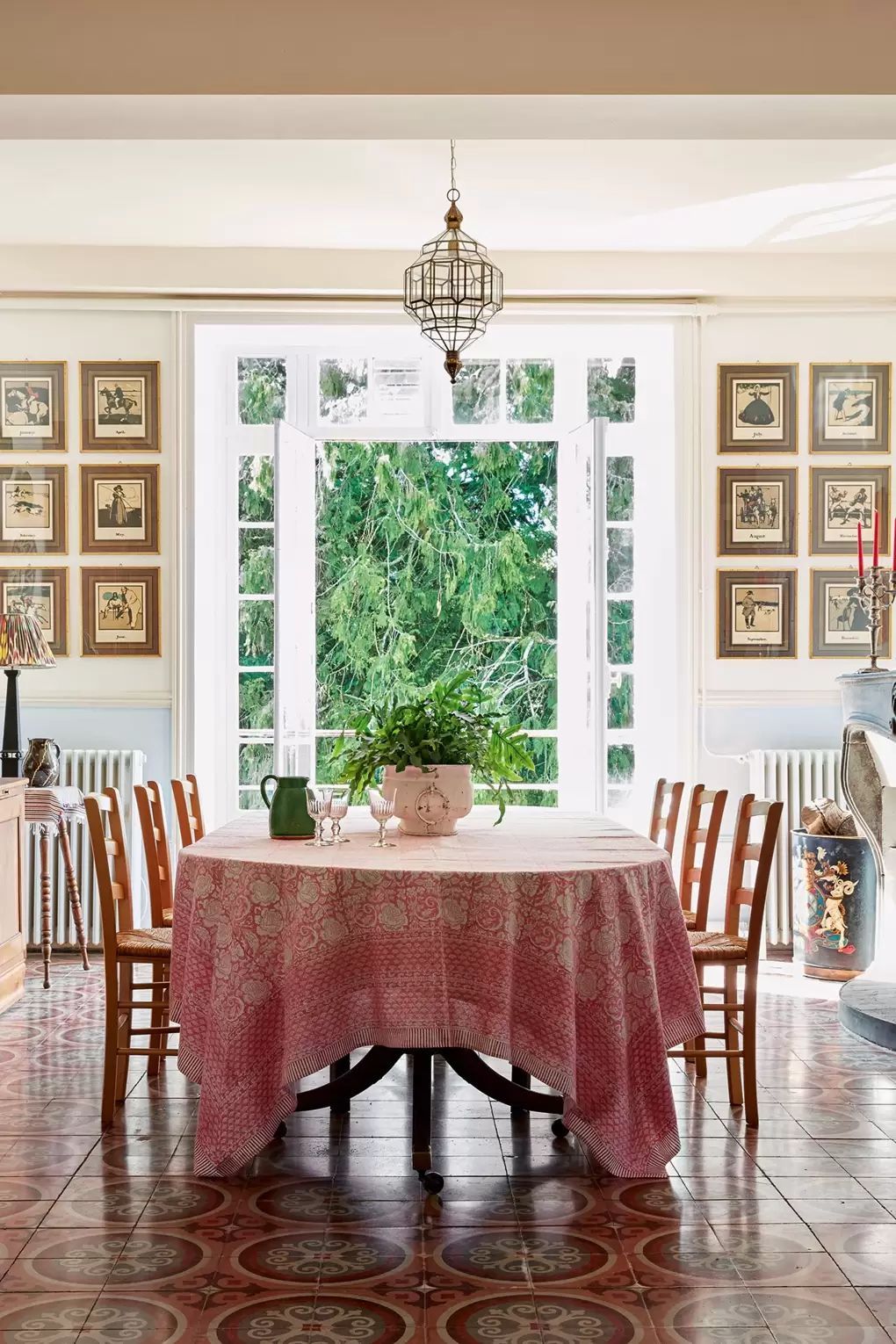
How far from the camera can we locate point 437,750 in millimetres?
3502

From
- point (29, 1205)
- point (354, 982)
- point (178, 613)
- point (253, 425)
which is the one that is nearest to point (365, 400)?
point (253, 425)

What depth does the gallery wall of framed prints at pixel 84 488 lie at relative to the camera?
219 inches

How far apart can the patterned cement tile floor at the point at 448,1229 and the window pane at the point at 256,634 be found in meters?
2.58

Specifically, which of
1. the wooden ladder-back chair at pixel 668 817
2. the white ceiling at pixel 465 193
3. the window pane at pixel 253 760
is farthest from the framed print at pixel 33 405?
the wooden ladder-back chair at pixel 668 817

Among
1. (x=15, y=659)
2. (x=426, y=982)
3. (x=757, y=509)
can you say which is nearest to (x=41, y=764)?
(x=15, y=659)

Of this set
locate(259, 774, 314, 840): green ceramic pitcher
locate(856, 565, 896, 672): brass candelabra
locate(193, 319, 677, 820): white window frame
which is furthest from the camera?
locate(193, 319, 677, 820): white window frame

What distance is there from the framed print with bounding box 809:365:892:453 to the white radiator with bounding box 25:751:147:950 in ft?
11.0

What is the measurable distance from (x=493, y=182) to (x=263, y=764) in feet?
9.30

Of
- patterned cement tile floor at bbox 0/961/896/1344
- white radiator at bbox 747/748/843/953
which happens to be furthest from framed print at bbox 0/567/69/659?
white radiator at bbox 747/748/843/953

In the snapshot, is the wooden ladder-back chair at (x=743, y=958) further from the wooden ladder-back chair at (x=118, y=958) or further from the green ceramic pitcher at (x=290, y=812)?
the wooden ladder-back chair at (x=118, y=958)

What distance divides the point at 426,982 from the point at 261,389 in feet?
12.8

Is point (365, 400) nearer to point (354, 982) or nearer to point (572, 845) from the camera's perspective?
point (572, 845)

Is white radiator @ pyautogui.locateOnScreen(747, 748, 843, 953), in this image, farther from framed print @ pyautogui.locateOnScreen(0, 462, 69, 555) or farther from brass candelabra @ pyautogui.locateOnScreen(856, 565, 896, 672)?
framed print @ pyautogui.locateOnScreen(0, 462, 69, 555)

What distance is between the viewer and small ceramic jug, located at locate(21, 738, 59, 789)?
16.6 ft
